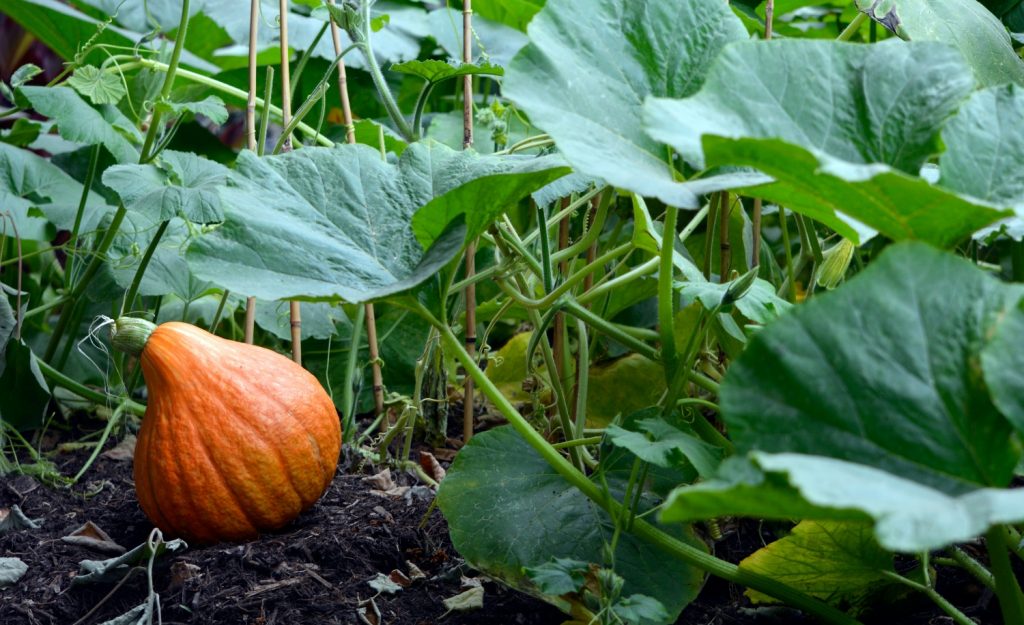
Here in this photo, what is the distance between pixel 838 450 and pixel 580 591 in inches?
18.4

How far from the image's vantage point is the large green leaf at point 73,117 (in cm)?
176

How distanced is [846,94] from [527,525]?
2.05 ft

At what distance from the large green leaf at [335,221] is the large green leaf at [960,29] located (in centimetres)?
60

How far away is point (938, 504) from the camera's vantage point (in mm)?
613

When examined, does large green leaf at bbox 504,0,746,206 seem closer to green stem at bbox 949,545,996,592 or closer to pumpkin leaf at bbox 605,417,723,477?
pumpkin leaf at bbox 605,417,723,477

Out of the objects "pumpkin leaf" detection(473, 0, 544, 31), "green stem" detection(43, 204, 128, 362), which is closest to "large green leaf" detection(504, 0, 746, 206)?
"green stem" detection(43, 204, 128, 362)

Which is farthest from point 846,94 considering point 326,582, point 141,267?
point 141,267

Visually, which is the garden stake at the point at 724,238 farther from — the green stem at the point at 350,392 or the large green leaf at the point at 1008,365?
the large green leaf at the point at 1008,365

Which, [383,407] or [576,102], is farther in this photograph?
[383,407]

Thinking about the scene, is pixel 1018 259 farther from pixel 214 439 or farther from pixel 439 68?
pixel 214 439

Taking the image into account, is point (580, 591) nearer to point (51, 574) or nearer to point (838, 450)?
point (838, 450)

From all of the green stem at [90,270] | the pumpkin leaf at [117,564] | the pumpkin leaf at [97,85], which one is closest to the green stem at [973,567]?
the pumpkin leaf at [117,564]

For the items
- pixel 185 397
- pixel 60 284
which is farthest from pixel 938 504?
pixel 60 284

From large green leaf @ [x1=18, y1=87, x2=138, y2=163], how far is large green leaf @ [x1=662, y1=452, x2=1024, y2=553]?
4.68 feet
